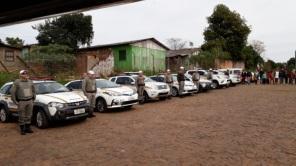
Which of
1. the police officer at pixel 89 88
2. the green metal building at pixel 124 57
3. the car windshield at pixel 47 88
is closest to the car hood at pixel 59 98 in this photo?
the car windshield at pixel 47 88

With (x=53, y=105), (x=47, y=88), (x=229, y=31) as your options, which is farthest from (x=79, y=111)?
(x=229, y=31)

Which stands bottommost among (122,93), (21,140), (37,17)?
(21,140)

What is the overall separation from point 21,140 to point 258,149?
20.3 feet

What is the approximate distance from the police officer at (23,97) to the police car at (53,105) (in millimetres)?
670

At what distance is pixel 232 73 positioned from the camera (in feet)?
104

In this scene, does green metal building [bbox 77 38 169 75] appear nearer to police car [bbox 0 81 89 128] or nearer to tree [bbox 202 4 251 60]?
tree [bbox 202 4 251 60]

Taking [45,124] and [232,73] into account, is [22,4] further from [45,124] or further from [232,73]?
[232,73]

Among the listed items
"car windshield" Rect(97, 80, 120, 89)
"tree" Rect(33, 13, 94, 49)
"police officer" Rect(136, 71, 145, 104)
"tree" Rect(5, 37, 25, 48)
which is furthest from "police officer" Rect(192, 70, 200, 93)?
"tree" Rect(5, 37, 25, 48)

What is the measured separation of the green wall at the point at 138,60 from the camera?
34.4 meters

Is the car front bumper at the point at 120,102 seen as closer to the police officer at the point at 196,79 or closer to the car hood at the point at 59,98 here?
the car hood at the point at 59,98

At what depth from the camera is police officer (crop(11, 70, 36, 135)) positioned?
9.99 m

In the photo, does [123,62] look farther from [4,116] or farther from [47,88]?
[47,88]

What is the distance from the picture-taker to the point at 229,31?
48688mm

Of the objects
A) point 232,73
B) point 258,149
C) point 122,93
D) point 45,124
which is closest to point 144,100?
point 122,93
